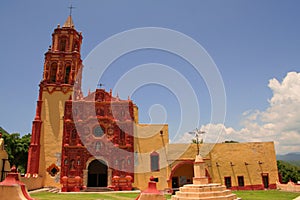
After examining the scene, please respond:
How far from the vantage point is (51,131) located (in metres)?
27.0

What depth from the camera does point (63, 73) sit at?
29.3 metres

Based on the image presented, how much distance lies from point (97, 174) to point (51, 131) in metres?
6.79

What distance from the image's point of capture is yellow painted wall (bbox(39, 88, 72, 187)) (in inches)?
1006

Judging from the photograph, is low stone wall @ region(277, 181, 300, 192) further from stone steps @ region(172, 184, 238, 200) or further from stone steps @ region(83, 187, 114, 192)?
stone steps @ region(83, 187, 114, 192)

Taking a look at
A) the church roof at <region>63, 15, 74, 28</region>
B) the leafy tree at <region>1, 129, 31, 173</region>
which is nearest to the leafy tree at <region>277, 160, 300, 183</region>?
the church roof at <region>63, 15, 74, 28</region>

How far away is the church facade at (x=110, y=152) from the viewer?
2498 centimetres

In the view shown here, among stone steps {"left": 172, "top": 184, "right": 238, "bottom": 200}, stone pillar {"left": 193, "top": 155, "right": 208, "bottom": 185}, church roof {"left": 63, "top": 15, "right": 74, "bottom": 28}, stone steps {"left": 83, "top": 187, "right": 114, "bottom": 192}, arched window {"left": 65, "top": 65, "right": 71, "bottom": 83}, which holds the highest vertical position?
church roof {"left": 63, "top": 15, "right": 74, "bottom": 28}

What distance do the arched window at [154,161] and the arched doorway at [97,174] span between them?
16.8 ft

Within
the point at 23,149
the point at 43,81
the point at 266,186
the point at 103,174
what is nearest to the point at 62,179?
the point at 103,174

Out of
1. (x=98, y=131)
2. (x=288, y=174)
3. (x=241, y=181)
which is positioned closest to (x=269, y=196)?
(x=241, y=181)

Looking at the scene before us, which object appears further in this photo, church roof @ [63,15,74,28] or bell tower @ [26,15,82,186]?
church roof @ [63,15,74,28]

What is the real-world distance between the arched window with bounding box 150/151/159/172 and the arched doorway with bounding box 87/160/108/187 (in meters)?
5.13

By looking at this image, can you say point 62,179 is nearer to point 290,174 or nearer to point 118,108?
point 118,108

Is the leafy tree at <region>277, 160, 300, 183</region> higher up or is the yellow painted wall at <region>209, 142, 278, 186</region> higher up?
the yellow painted wall at <region>209, 142, 278, 186</region>
